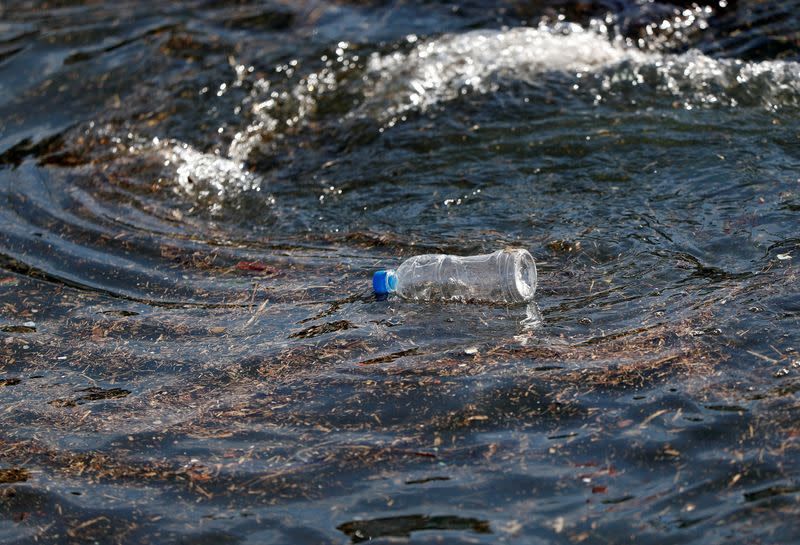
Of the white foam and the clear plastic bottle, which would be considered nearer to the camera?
the clear plastic bottle

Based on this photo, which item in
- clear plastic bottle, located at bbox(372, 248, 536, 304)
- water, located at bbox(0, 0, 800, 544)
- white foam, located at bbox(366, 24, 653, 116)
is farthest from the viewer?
white foam, located at bbox(366, 24, 653, 116)

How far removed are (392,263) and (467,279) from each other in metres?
0.69

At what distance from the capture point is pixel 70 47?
1073 cm

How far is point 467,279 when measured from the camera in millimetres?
5848

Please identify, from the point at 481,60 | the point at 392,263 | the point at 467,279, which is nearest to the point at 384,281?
the point at 467,279

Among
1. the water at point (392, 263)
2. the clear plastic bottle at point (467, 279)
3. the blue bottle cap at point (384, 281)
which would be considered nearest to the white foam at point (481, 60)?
the water at point (392, 263)

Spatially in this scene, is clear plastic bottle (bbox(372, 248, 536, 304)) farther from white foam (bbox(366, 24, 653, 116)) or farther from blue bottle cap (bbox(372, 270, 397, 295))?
white foam (bbox(366, 24, 653, 116))

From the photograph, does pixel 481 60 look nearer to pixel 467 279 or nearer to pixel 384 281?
pixel 467 279

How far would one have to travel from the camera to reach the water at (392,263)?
420 cm

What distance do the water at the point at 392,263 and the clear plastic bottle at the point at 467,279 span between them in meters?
0.12

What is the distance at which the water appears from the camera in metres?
4.20

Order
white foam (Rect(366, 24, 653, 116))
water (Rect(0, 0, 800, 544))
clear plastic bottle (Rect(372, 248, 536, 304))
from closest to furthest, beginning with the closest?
water (Rect(0, 0, 800, 544))
clear plastic bottle (Rect(372, 248, 536, 304))
white foam (Rect(366, 24, 653, 116))

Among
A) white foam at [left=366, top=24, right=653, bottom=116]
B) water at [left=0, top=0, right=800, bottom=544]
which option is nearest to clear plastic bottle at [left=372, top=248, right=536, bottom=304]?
water at [left=0, top=0, right=800, bottom=544]

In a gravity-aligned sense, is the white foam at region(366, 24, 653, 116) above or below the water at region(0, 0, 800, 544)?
above
